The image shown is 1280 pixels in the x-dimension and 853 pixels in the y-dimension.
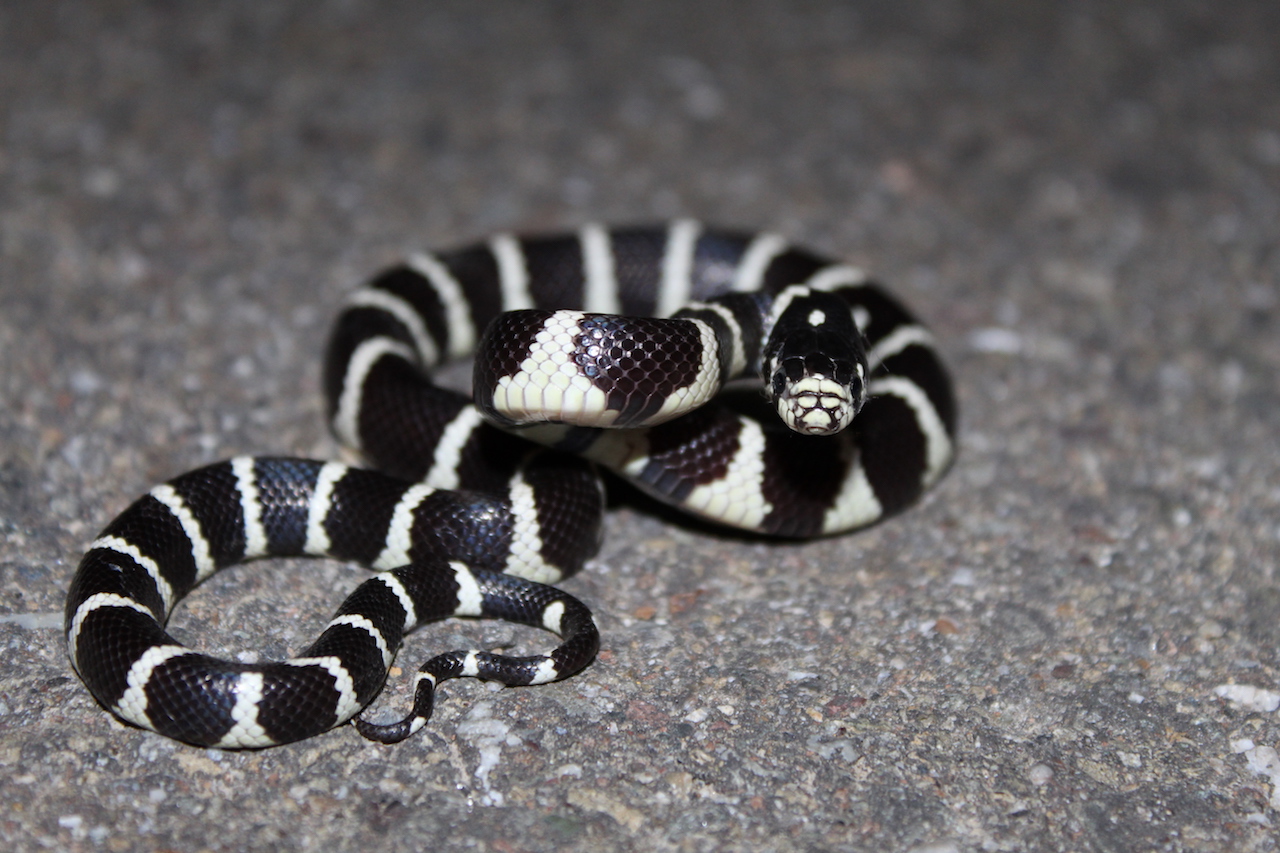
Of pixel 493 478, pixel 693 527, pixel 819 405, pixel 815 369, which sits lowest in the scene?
pixel 693 527

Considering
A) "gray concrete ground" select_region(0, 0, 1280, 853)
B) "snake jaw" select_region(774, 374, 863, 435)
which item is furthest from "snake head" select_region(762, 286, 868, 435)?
"gray concrete ground" select_region(0, 0, 1280, 853)

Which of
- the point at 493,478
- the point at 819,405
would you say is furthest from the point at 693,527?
the point at 819,405

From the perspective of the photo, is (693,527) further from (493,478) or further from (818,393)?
(818,393)

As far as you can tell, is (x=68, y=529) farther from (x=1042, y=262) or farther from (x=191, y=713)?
(x=1042, y=262)

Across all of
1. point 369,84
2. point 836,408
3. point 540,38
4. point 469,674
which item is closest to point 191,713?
point 469,674

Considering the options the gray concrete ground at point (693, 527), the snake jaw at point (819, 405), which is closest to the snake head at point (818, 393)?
the snake jaw at point (819, 405)

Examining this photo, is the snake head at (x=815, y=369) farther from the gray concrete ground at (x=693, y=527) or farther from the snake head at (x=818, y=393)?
the gray concrete ground at (x=693, y=527)

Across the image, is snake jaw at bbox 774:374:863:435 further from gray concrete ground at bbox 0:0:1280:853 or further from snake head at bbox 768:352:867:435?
gray concrete ground at bbox 0:0:1280:853
